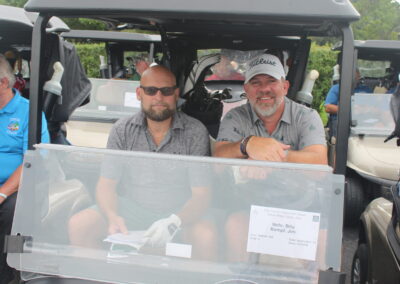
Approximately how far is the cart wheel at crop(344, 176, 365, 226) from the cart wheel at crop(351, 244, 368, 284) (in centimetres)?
126

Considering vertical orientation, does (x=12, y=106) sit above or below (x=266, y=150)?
above

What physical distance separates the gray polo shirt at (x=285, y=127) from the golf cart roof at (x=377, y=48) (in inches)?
89.3

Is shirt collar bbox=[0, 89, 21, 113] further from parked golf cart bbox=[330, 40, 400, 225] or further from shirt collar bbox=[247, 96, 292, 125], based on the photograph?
parked golf cart bbox=[330, 40, 400, 225]

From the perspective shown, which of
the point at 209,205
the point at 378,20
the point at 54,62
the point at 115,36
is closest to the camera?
the point at 209,205

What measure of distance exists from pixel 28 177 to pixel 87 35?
466cm

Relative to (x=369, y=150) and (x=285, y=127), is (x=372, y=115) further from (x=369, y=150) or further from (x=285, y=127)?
(x=285, y=127)

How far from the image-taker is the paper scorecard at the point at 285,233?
4.79 feet

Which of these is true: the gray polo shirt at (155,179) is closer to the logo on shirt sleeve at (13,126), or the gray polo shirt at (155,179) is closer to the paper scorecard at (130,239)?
the paper scorecard at (130,239)

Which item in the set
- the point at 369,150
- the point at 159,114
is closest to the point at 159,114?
the point at 159,114

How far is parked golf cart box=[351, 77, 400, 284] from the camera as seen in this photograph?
1.92m

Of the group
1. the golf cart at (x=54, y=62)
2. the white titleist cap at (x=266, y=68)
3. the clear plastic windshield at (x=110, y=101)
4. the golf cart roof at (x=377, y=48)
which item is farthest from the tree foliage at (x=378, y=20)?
the golf cart at (x=54, y=62)

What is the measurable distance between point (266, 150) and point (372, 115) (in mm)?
2763

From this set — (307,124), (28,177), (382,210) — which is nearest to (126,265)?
(28,177)

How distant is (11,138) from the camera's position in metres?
2.66
